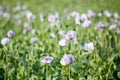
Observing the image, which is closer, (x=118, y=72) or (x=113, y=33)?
(x=118, y=72)

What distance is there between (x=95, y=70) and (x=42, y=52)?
3.00 feet

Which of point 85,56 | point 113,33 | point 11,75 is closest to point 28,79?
point 11,75

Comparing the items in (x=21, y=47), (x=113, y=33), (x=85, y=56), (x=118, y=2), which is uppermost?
(x=118, y=2)

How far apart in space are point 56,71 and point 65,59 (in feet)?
1.22

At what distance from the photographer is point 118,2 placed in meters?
7.47

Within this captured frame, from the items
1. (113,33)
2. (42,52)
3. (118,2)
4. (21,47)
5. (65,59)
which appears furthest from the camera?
(118,2)

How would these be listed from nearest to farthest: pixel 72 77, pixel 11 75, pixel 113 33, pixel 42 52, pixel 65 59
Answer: pixel 65 59 < pixel 72 77 < pixel 11 75 < pixel 42 52 < pixel 113 33

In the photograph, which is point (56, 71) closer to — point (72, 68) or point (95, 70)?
point (72, 68)

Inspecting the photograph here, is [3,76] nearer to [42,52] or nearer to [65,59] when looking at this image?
[42,52]

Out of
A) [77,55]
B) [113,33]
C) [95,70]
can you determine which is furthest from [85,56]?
[113,33]

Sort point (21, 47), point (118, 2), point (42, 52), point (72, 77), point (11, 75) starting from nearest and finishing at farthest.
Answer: point (72, 77) < point (11, 75) < point (42, 52) < point (21, 47) < point (118, 2)

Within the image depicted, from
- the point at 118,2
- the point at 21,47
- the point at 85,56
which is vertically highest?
the point at 118,2

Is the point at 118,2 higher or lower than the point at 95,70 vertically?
higher

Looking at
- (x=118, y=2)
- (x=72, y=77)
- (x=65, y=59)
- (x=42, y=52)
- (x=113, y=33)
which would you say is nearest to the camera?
(x=65, y=59)
